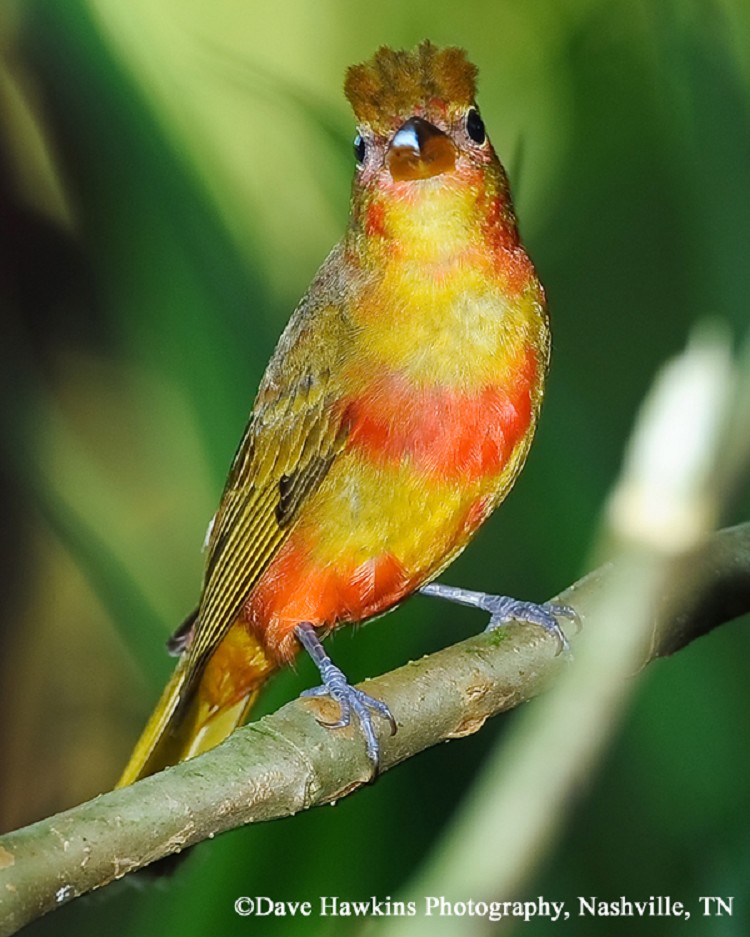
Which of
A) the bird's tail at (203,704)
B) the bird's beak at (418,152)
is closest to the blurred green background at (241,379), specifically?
the bird's tail at (203,704)

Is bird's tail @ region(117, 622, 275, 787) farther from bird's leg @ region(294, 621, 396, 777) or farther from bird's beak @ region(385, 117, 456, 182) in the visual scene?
bird's beak @ region(385, 117, 456, 182)

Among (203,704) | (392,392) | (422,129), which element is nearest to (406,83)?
(422,129)

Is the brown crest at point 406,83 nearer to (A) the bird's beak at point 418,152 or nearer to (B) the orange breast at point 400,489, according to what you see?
(A) the bird's beak at point 418,152

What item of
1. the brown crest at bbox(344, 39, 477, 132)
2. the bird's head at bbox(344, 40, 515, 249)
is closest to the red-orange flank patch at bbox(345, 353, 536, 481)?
the bird's head at bbox(344, 40, 515, 249)

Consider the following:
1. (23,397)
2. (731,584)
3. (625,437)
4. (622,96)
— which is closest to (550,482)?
(625,437)

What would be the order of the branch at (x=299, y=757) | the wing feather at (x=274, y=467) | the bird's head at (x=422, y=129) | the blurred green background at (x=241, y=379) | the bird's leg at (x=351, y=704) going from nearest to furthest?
the branch at (x=299, y=757), the bird's leg at (x=351, y=704), the bird's head at (x=422, y=129), the wing feather at (x=274, y=467), the blurred green background at (x=241, y=379)

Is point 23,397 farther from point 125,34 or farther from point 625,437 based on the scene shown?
point 625,437

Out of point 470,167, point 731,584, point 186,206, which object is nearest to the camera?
point 470,167
